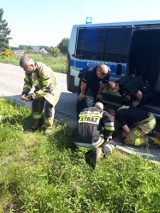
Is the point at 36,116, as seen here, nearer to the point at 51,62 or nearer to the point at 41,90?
the point at 41,90

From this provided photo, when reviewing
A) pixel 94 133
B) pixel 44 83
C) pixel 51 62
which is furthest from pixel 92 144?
pixel 51 62

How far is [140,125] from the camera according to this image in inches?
201

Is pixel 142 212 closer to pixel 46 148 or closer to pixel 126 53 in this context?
pixel 46 148

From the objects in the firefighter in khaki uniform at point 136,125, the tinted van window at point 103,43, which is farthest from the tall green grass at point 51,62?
the firefighter in khaki uniform at point 136,125

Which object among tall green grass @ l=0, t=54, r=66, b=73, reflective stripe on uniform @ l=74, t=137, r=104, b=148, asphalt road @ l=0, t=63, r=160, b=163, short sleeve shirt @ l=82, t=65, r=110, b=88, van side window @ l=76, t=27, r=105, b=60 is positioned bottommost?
tall green grass @ l=0, t=54, r=66, b=73

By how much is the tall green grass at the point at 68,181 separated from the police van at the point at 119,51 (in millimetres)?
2106

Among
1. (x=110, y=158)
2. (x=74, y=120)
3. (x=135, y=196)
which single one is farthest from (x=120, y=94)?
(x=135, y=196)

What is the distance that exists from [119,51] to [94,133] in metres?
2.46

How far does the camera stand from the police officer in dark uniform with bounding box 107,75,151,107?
540cm

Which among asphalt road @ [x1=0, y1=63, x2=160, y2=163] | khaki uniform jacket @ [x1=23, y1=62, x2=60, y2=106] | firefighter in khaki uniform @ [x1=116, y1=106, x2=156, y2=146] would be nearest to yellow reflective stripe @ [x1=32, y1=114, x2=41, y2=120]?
khaki uniform jacket @ [x1=23, y1=62, x2=60, y2=106]

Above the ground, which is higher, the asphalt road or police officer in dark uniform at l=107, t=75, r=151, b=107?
police officer in dark uniform at l=107, t=75, r=151, b=107

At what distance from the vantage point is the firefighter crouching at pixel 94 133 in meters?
4.25

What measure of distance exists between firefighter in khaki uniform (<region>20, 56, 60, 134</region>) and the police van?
132 centimetres

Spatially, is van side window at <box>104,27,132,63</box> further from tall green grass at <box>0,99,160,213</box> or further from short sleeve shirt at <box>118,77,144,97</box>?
tall green grass at <box>0,99,160,213</box>
